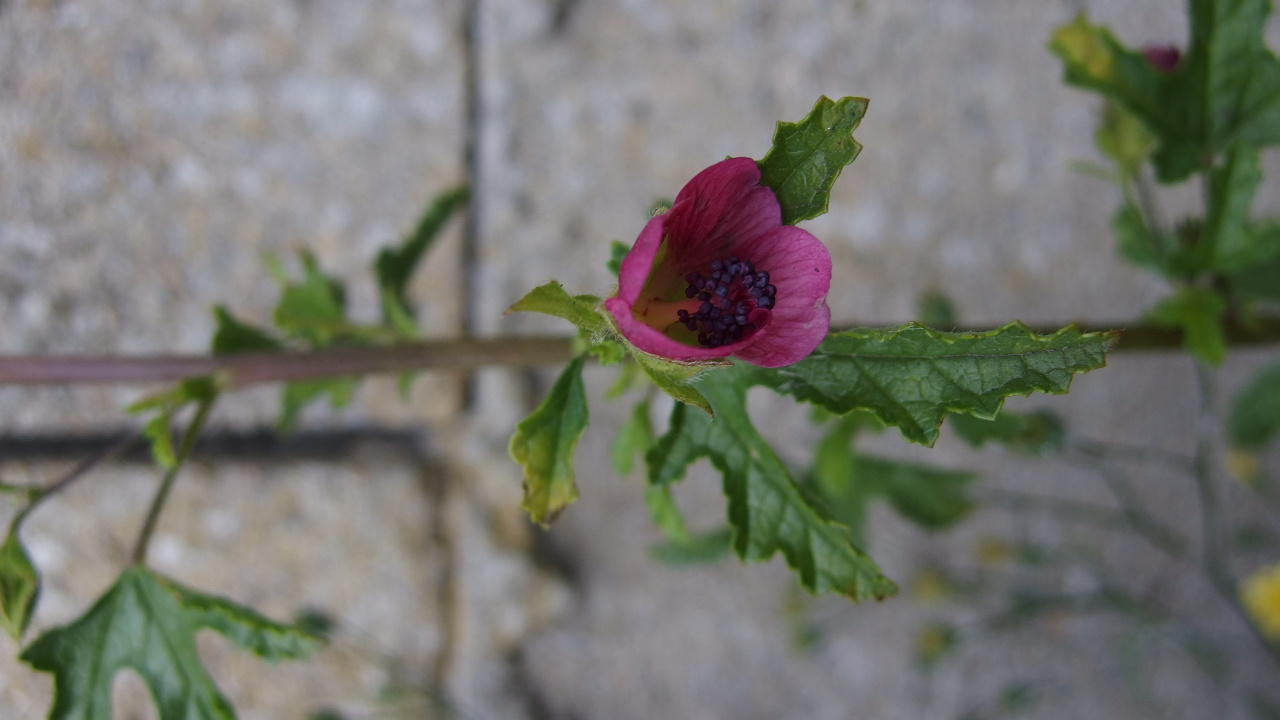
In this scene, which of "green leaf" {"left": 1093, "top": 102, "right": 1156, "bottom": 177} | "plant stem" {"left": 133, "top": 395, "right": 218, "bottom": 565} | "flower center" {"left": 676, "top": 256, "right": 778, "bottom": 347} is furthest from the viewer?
"green leaf" {"left": 1093, "top": 102, "right": 1156, "bottom": 177}

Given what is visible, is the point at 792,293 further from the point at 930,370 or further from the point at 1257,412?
the point at 1257,412

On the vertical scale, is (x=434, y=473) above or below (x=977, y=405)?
below

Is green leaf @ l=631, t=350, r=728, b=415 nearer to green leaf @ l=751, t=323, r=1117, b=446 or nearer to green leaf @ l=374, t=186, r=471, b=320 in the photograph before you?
green leaf @ l=751, t=323, r=1117, b=446

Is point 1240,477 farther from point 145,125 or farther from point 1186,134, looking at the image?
point 145,125

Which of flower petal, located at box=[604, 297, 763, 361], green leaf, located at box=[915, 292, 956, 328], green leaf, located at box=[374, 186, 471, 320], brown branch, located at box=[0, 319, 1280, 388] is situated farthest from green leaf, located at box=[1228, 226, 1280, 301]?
green leaf, located at box=[374, 186, 471, 320]

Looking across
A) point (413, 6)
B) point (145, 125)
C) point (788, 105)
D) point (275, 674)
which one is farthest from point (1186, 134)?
point (275, 674)
